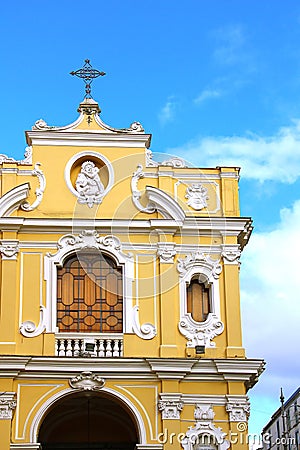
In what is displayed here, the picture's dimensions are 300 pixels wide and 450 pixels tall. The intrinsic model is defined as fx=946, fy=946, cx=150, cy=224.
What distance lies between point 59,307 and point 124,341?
1.92 m

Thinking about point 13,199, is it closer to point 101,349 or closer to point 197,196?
point 101,349

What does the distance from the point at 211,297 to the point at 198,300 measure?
1.27 ft

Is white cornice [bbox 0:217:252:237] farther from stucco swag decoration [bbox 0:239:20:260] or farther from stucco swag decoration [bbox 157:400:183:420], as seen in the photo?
stucco swag decoration [bbox 157:400:183:420]

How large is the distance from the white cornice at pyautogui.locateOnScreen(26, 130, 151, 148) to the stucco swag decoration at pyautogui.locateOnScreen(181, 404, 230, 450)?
24.2 ft

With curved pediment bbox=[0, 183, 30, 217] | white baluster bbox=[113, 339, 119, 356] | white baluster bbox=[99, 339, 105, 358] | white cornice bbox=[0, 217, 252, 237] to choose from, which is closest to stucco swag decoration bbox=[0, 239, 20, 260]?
white cornice bbox=[0, 217, 252, 237]

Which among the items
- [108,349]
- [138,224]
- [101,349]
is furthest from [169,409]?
[138,224]

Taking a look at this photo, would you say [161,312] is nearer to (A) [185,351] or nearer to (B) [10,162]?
(A) [185,351]

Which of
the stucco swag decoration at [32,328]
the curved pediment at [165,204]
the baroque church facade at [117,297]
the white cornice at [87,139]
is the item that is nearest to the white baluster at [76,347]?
the baroque church facade at [117,297]

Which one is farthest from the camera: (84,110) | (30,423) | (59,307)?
(84,110)

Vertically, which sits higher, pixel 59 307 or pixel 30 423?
pixel 59 307

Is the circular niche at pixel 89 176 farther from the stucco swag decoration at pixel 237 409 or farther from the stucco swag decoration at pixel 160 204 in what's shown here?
the stucco swag decoration at pixel 237 409

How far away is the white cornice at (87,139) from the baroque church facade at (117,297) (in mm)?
29

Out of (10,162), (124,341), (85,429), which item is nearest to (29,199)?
(10,162)

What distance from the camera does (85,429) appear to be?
85.3 ft
